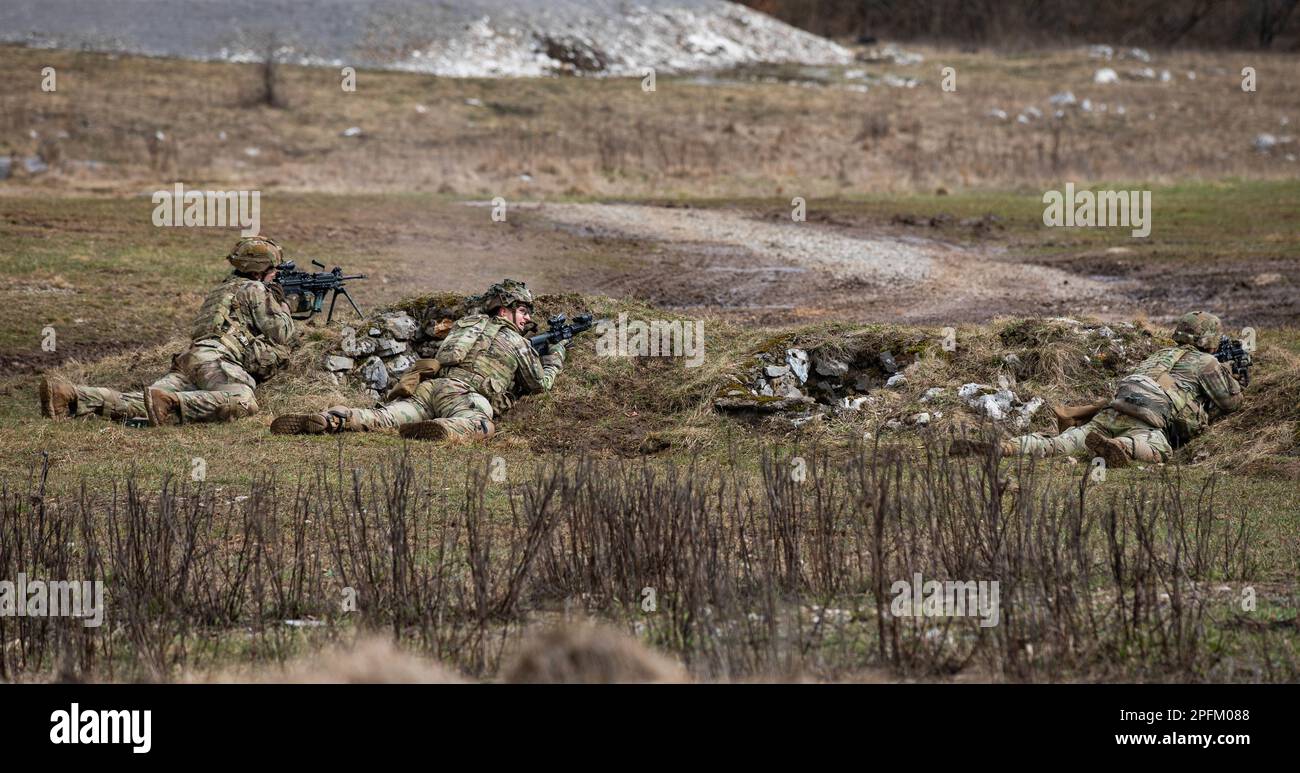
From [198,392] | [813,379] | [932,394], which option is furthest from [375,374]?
[932,394]

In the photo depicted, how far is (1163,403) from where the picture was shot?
10898 millimetres

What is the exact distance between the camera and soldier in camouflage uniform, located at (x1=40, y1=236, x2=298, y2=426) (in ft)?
40.0

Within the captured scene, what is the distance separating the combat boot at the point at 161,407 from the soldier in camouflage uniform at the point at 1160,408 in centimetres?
700

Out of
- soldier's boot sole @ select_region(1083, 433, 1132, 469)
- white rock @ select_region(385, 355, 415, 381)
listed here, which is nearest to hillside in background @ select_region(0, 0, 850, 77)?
white rock @ select_region(385, 355, 415, 381)

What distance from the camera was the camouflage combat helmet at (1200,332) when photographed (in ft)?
37.4

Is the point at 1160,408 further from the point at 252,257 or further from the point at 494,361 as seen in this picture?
the point at 252,257

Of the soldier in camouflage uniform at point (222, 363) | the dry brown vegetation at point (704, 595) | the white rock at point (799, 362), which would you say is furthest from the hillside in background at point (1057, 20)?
the dry brown vegetation at point (704, 595)

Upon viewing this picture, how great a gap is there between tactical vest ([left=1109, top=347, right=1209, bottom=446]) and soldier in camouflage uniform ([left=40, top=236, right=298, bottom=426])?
750cm

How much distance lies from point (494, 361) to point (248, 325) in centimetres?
259

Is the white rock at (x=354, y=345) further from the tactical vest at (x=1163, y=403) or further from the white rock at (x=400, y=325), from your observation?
the tactical vest at (x=1163, y=403)

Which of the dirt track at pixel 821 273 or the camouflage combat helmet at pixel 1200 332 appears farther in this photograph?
the dirt track at pixel 821 273

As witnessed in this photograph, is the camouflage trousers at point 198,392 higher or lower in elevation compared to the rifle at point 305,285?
lower

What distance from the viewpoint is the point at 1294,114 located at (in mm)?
42656
